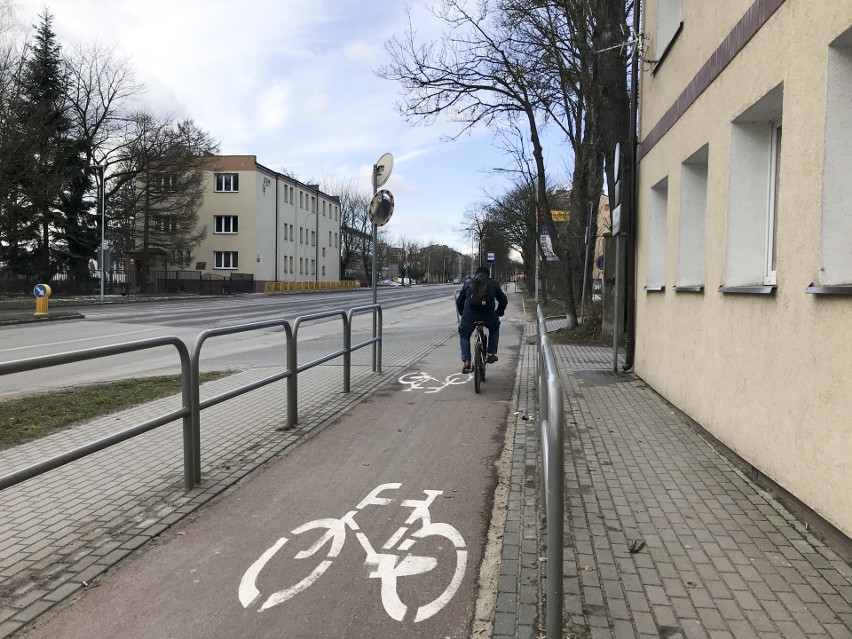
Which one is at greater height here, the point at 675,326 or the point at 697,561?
the point at 675,326

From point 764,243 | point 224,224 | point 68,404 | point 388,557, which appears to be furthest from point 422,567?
point 224,224

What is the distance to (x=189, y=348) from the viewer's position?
470cm

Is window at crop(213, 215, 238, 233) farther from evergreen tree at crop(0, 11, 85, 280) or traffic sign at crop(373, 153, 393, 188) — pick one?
traffic sign at crop(373, 153, 393, 188)

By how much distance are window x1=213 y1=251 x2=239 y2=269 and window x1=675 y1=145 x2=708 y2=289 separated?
52.6 m

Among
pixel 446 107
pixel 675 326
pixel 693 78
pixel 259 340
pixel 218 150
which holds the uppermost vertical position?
pixel 218 150

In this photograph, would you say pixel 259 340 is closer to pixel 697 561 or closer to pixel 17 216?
pixel 697 561

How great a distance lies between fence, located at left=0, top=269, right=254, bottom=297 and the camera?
137 ft

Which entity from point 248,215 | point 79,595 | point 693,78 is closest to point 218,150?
point 248,215

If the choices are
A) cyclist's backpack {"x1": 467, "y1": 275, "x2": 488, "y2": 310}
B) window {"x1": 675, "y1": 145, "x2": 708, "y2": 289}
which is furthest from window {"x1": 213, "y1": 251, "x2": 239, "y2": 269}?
window {"x1": 675, "y1": 145, "x2": 708, "y2": 289}

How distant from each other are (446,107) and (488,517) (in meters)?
12.6

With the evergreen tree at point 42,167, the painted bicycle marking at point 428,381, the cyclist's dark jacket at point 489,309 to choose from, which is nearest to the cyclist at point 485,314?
the cyclist's dark jacket at point 489,309

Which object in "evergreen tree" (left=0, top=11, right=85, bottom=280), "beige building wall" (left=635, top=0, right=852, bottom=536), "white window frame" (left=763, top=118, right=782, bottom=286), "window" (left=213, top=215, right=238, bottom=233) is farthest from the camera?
"window" (left=213, top=215, right=238, bottom=233)

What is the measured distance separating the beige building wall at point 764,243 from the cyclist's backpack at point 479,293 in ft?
7.21

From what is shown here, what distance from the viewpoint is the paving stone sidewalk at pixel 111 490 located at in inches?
135
